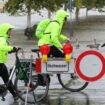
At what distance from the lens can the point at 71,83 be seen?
45.1 feet

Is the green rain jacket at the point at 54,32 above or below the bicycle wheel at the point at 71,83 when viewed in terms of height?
above

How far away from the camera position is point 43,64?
39.8ft

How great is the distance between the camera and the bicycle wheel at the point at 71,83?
1310 cm

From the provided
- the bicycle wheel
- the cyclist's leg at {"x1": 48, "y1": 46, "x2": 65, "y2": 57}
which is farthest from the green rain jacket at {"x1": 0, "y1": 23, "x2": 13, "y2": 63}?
the bicycle wheel

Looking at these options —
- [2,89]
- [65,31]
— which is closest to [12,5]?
[65,31]

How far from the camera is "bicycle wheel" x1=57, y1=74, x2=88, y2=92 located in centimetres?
1310

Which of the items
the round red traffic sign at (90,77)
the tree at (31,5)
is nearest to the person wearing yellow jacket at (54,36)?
the round red traffic sign at (90,77)

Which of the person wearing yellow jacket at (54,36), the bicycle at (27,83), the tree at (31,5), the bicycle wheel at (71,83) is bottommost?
the tree at (31,5)

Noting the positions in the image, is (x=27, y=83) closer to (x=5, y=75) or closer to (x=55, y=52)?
(x=5, y=75)

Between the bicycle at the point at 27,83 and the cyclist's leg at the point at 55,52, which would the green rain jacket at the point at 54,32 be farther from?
the bicycle at the point at 27,83

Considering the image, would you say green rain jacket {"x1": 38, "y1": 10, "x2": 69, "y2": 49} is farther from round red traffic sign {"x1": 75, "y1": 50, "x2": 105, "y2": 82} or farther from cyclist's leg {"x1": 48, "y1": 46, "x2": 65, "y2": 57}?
round red traffic sign {"x1": 75, "y1": 50, "x2": 105, "y2": 82}

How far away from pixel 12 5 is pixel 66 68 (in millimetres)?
18549

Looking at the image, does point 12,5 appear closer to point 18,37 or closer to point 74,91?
point 18,37

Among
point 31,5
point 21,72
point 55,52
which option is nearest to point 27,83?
point 21,72
